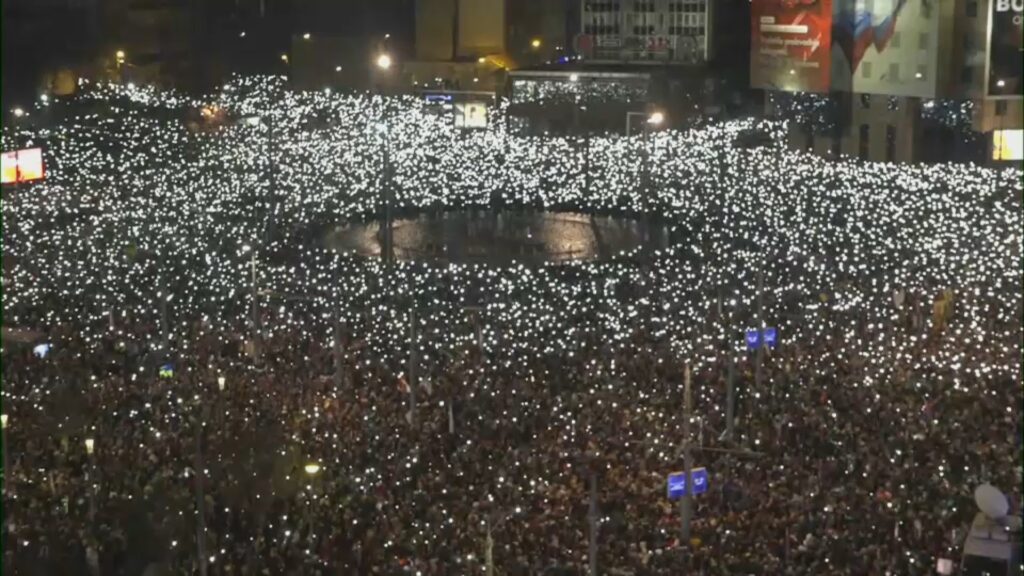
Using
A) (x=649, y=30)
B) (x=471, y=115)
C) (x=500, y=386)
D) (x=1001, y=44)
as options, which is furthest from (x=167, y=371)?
(x=649, y=30)

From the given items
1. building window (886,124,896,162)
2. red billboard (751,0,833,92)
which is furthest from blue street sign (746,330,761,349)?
building window (886,124,896,162)

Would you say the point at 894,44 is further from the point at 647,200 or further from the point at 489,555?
the point at 489,555

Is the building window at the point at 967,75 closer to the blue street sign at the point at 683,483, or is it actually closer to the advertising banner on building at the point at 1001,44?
the advertising banner on building at the point at 1001,44

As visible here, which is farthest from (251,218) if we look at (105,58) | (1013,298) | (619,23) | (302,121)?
(619,23)

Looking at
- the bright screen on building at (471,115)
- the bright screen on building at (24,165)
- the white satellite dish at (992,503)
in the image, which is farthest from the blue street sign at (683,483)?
the bright screen on building at (471,115)

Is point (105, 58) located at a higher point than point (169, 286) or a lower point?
higher

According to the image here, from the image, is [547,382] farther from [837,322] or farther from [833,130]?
[833,130]

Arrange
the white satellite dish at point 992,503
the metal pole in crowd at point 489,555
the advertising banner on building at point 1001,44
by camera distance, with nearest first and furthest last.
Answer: the white satellite dish at point 992,503 < the metal pole in crowd at point 489,555 < the advertising banner on building at point 1001,44
